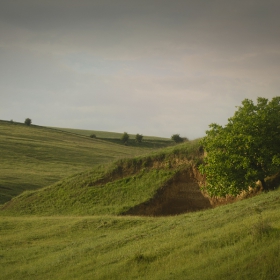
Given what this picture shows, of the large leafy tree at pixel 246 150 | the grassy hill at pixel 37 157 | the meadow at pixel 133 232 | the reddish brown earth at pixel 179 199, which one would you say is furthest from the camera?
the grassy hill at pixel 37 157

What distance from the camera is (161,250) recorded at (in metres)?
14.0

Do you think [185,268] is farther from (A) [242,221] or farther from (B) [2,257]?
(B) [2,257]

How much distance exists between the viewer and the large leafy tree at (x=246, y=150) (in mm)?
23250

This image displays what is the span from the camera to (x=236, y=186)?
23.3m

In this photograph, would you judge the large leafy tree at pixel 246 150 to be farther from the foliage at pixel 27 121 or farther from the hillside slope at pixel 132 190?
the foliage at pixel 27 121

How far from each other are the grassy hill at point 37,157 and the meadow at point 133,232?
6.34 metres

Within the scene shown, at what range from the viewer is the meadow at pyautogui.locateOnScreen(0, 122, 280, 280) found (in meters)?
11.7

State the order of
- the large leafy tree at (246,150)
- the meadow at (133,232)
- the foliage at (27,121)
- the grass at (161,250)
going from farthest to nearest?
the foliage at (27,121) < the large leafy tree at (246,150) < the meadow at (133,232) < the grass at (161,250)

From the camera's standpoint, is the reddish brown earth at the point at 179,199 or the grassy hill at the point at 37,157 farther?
the grassy hill at the point at 37,157

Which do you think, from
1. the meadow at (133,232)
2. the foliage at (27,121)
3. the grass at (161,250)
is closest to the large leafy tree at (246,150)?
the meadow at (133,232)

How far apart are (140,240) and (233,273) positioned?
737cm

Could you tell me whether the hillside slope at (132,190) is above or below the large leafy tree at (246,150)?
below

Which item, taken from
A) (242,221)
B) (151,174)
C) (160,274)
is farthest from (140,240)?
(151,174)

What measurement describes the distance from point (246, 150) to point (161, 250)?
11558 mm
